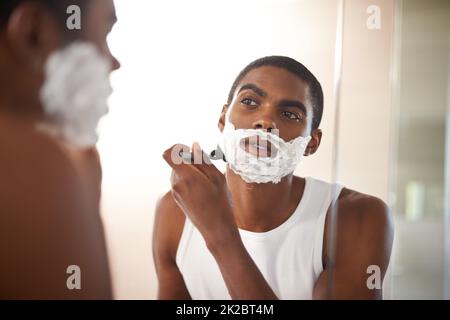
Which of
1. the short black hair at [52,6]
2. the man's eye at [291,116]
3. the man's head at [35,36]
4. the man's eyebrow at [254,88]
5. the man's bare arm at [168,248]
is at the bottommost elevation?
Answer: the man's bare arm at [168,248]

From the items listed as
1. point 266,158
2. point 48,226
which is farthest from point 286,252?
point 48,226

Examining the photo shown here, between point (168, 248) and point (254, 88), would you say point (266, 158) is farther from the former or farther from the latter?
point (168, 248)

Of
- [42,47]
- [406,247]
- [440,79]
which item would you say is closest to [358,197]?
[406,247]

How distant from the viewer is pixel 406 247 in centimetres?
174

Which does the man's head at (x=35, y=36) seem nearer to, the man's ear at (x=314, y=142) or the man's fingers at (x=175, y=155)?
the man's fingers at (x=175, y=155)

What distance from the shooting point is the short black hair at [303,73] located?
169 centimetres

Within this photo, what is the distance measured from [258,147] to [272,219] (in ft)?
0.92

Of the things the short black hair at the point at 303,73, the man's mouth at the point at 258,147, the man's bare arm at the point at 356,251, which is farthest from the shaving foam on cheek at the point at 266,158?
the man's bare arm at the point at 356,251

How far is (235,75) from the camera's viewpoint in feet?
5.64

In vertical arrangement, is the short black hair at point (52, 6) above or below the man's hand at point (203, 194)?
above

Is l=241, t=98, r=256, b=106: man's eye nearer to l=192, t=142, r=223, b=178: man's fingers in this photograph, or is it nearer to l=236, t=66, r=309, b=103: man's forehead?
l=236, t=66, r=309, b=103: man's forehead

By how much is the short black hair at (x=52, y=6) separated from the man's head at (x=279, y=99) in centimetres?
74
